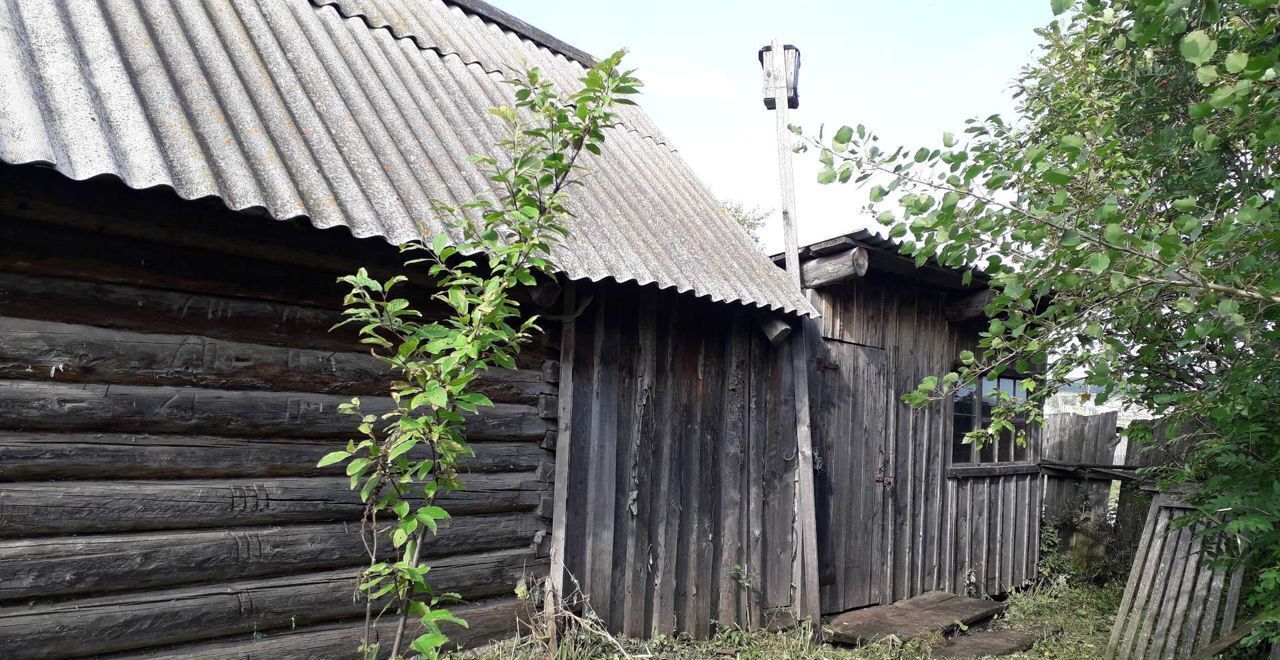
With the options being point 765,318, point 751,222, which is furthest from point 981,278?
point 751,222

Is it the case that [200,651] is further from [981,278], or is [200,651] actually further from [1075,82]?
[1075,82]

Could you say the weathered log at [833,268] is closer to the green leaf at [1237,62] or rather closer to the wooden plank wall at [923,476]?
the wooden plank wall at [923,476]

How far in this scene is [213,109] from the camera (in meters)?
3.62

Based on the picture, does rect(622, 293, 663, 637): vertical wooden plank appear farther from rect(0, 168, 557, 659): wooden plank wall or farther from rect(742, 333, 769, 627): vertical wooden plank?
rect(0, 168, 557, 659): wooden plank wall

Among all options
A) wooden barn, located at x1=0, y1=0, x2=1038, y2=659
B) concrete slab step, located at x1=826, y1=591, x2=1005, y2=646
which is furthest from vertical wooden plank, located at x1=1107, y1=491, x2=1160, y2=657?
wooden barn, located at x1=0, y1=0, x2=1038, y2=659

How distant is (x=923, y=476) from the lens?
7.38 m

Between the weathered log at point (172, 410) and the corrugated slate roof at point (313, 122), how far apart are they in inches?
33.7

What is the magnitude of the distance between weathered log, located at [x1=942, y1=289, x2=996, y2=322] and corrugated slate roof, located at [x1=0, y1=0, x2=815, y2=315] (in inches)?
91.8

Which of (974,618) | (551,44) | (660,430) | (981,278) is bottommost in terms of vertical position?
(974,618)

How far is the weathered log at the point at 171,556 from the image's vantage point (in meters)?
2.94

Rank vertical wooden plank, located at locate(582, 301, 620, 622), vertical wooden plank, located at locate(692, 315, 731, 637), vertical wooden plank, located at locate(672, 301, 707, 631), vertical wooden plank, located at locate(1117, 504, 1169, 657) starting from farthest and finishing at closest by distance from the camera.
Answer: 1. vertical wooden plank, located at locate(1117, 504, 1169, 657)
2. vertical wooden plank, located at locate(692, 315, 731, 637)
3. vertical wooden plank, located at locate(672, 301, 707, 631)
4. vertical wooden plank, located at locate(582, 301, 620, 622)

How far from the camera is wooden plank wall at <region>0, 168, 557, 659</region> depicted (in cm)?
297

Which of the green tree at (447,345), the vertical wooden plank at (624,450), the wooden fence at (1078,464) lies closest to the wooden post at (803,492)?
the vertical wooden plank at (624,450)

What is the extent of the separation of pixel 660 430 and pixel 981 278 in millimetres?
3789
